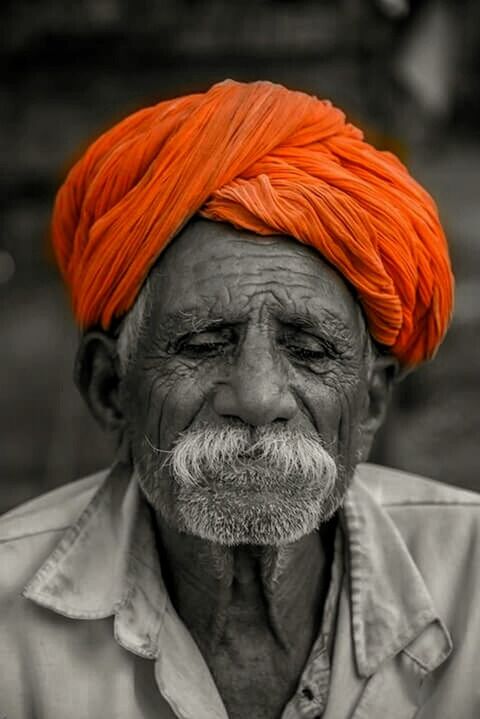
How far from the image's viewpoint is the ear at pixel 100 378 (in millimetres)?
3201

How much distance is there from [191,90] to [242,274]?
3.40 metres

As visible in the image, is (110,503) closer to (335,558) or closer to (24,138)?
(335,558)

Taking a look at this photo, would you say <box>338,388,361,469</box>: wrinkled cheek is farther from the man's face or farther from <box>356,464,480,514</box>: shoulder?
<box>356,464,480,514</box>: shoulder

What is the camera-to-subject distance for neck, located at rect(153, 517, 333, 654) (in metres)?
3.08

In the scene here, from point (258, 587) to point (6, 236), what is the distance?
3987 millimetres

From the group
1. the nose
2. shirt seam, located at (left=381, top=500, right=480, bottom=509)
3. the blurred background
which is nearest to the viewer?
the nose

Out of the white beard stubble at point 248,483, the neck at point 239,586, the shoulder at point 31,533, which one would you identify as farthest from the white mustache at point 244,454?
the shoulder at point 31,533

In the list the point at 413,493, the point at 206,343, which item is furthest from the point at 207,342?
the point at 413,493

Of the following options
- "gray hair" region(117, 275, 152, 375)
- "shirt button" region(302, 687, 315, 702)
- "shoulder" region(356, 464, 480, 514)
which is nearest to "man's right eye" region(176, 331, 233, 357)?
"gray hair" region(117, 275, 152, 375)

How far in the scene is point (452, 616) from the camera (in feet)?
10.3

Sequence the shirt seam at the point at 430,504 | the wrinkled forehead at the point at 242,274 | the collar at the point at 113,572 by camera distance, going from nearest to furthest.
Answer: the wrinkled forehead at the point at 242,274
the collar at the point at 113,572
the shirt seam at the point at 430,504

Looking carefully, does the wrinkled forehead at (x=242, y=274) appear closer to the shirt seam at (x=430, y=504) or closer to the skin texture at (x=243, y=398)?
the skin texture at (x=243, y=398)

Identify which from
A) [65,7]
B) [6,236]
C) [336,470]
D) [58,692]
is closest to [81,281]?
[336,470]

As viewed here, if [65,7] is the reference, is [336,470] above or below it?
below
